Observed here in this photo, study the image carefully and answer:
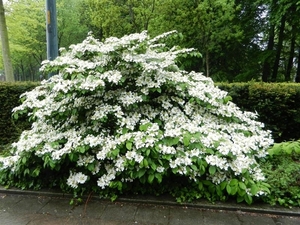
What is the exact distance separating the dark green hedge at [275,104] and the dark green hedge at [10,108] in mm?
3875

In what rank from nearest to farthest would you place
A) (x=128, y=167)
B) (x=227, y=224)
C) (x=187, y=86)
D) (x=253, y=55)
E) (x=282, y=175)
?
(x=227, y=224) → (x=128, y=167) → (x=282, y=175) → (x=187, y=86) → (x=253, y=55)

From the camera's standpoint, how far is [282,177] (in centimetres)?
256

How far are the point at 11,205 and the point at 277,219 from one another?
2700mm

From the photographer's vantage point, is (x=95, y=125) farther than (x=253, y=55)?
No

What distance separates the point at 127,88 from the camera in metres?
2.96

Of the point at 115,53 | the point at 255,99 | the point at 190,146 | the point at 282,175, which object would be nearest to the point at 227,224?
the point at 190,146

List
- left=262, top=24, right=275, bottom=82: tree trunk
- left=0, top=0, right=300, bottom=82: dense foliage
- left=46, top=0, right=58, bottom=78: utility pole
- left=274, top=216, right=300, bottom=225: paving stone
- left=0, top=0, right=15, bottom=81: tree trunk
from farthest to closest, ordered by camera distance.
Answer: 1. left=262, top=24, right=275, bottom=82: tree trunk
2. left=0, top=0, right=300, bottom=82: dense foliage
3. left=0, top=0, right=15, bottom=81: tree trunk
4. left=46, top=0, right=58, bottom=78: utility pole
5. left=274, top=216, right=300, bottom=225: paving stone

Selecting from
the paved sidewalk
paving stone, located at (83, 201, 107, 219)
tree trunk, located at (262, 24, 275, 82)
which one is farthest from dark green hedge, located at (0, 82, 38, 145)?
tree trunk, located at (262, 24, 275, 82)

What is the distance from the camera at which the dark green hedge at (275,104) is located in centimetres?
389

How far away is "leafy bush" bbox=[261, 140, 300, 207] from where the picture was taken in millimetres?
2398

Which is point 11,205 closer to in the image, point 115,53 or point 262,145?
point 115,53

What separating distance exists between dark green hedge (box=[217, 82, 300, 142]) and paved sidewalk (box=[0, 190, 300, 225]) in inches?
80.9

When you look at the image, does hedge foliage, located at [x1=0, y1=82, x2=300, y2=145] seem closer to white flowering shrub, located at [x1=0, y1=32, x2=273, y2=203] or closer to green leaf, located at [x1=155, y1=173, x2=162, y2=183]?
white flowering shrub, located at [x1=0, y1=32, x2=273, y2=203]

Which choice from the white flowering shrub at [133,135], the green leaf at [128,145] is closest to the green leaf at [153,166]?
the white flowering shrub at [133,135]
